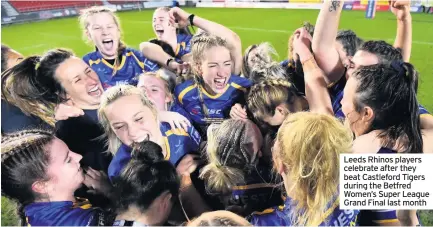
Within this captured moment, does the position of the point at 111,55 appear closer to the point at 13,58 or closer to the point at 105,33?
the point at 105,33

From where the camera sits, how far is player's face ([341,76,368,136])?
166cm

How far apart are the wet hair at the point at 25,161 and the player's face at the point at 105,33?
44 centimetres

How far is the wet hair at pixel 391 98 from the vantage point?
1.63 metres

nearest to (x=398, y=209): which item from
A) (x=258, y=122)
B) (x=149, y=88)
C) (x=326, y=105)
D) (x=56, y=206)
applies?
(x=326, y=105)

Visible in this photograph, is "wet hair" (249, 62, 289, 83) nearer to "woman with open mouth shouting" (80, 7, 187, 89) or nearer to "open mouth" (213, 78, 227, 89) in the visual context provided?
"open mouth" (213, 78, 227, 89)

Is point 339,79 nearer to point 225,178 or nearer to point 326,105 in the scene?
point 326,105

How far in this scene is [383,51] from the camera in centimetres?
167

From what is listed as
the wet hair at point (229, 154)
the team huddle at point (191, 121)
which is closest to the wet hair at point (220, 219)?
the team huddle at point (191, 121)

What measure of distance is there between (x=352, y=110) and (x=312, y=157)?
267 millimetres

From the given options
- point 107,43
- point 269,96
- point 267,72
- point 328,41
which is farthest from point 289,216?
point 107,43

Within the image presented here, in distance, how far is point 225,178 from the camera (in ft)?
5.77

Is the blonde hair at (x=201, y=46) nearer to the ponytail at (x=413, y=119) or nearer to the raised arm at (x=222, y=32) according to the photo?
the raised arm at (x=222, y=32)

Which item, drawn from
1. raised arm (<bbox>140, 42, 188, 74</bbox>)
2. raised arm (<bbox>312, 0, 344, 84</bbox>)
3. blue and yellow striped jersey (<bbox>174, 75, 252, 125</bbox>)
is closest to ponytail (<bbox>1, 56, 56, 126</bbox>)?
raised arm (<bbox>140, 42, 188, 74</bbox>)

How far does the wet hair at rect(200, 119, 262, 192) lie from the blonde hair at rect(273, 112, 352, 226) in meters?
0.13
